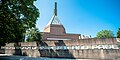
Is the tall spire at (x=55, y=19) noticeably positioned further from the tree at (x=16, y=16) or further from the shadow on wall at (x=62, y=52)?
the tree at (x=16, y=16)

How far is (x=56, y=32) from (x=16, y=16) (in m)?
88.0

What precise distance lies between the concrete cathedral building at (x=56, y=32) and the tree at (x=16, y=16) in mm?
77926

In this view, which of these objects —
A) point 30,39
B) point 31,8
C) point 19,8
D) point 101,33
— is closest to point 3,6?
point 19,8

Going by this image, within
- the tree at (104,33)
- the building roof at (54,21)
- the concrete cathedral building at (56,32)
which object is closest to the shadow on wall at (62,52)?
the tree at (104,33)

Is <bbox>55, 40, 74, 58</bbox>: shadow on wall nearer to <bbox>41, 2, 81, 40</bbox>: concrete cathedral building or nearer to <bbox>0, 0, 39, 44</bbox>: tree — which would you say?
<bbox>0, 0, 39, 44</bbox>: tree

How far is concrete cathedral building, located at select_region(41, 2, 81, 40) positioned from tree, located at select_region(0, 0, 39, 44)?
7793 cm

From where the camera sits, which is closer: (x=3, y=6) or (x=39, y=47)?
(x=3, y=6)

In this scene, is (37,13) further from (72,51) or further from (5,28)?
(72,51)

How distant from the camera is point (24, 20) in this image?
945 inches

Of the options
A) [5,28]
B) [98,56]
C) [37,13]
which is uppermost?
[37,13]

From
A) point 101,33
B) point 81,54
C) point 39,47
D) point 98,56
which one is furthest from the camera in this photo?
point 101,33

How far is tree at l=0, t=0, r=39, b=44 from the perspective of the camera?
21.8 metres

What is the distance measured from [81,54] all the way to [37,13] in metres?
15.5

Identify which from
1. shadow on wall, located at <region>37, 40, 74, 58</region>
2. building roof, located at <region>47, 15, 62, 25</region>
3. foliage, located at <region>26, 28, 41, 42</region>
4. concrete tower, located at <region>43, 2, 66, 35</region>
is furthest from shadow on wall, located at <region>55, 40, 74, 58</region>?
building roof, located at <region>47, 15, 62, 25</region>
